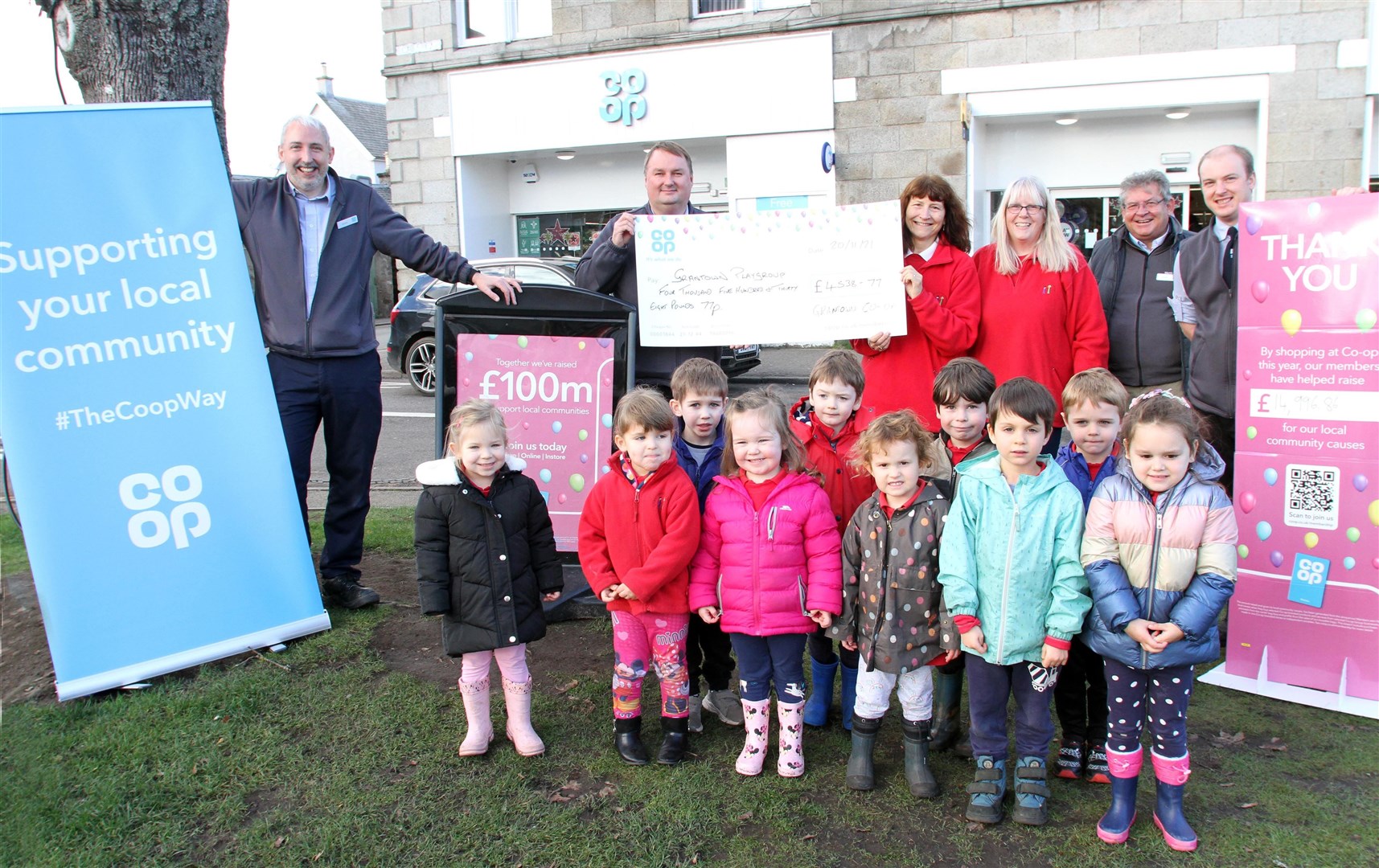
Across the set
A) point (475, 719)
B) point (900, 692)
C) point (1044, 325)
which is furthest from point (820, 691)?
point (1044, 325)

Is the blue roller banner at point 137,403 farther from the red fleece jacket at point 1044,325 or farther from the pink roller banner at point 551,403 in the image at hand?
the red fleece jacket at point 1044,325

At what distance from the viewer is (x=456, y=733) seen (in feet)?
11.7

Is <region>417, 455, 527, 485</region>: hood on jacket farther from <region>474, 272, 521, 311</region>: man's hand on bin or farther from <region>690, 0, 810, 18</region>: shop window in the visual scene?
<region>690, 0, 810, 18</region>: shop window

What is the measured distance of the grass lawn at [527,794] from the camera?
9.28 feet

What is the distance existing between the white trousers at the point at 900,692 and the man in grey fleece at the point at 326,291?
2450mm

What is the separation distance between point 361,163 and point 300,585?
41.1m

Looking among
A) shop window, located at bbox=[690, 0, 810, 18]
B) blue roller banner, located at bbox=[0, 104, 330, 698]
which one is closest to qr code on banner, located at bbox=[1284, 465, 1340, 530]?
blue roller banner, located at bbox=[0, 104, 330, 698]

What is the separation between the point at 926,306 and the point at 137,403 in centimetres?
324

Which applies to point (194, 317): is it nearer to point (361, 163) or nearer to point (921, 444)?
point (921, 444)

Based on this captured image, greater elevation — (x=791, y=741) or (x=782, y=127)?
(x=782, y=127)

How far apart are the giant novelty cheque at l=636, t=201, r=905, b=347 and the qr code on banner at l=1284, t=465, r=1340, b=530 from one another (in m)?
1.65

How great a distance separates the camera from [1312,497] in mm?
3684

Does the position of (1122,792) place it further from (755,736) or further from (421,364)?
(421,364)

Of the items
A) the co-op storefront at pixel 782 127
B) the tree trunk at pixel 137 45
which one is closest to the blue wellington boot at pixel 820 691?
the tree trunk at pixel 137 45
